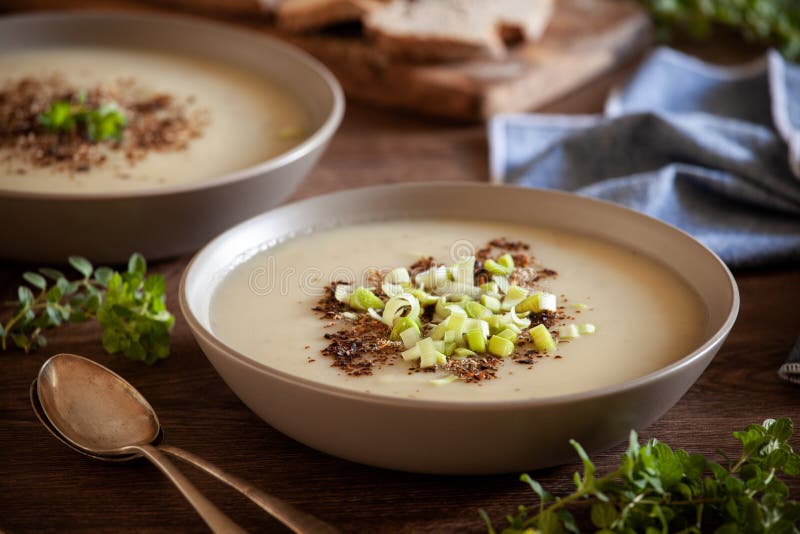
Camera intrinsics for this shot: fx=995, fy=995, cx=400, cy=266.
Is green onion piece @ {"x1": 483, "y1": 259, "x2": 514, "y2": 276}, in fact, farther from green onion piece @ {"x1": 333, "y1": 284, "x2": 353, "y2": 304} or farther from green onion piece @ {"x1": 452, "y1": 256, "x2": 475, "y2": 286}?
green onion piece @ {"x1": 333, "y1": 284, "x2": 353, "y2": 304}

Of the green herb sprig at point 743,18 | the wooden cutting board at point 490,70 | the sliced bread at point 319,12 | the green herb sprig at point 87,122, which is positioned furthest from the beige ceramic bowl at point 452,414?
the green herb sprig at point 743,18

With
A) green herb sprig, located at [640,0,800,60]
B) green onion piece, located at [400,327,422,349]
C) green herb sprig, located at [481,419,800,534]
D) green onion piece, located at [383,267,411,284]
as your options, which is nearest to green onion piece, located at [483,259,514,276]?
green onion piece, located at [383,267,411,284]

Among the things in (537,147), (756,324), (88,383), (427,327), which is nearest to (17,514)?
(88,383)

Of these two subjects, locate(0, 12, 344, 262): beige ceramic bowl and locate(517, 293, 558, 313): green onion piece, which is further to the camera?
locate(0, 12, 344, 262): beige ceramic bowl

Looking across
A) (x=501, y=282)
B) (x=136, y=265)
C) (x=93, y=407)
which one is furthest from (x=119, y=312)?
(x=501, y=282)

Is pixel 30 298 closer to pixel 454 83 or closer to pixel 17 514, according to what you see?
pixel 17 514

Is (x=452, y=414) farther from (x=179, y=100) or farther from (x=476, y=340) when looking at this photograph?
(x=179, y=100)
